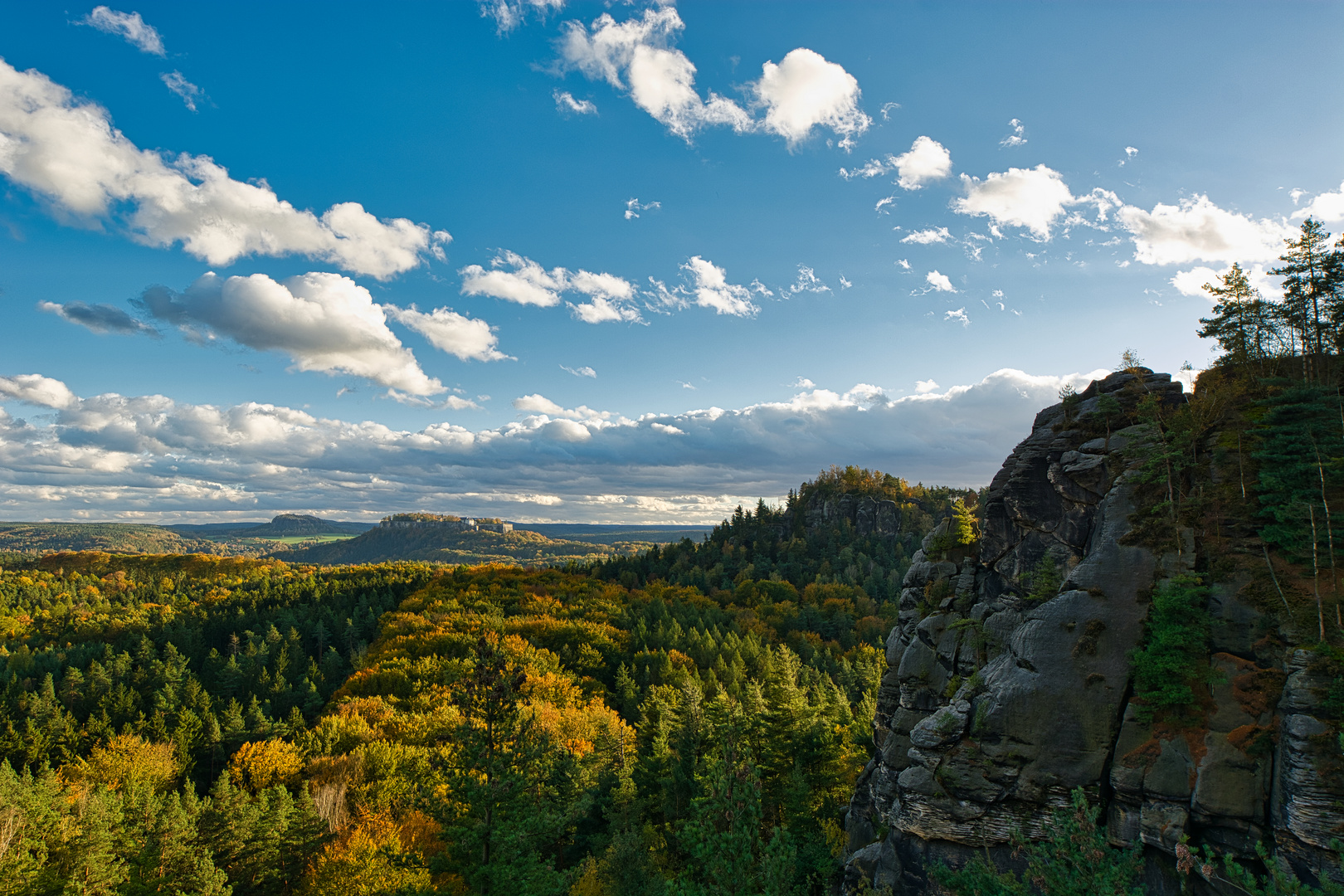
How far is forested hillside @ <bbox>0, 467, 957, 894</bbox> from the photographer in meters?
27.3

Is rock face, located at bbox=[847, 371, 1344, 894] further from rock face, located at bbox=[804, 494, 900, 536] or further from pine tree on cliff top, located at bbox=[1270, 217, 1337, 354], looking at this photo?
rock face, located at bbox=[804, 494, 900, 536]

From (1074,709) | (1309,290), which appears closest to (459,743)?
(1074,709)

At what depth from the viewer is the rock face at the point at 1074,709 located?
1931 centimetres

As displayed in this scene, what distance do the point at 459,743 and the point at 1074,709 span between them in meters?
26.5

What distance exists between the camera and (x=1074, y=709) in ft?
75.7

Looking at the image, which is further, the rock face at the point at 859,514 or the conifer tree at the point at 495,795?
the rock face at the point at 859,514

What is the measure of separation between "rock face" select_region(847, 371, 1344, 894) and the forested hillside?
6.19 meters

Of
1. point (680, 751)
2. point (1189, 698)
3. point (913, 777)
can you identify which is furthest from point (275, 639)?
point (1189, 698)

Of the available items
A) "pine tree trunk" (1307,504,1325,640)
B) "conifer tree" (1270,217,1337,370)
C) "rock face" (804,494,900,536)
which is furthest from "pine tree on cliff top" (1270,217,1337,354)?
"rock face" (804,494,900,536)

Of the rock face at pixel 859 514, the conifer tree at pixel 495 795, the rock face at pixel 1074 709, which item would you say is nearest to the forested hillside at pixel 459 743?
the conifer tree at pixel 495 795

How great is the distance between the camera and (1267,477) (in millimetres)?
22344

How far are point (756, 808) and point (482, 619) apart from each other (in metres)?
90.1

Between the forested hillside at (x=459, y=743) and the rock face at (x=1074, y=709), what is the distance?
619 centimetres

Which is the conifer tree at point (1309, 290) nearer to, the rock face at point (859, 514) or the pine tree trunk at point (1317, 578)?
the pine tree trunk at point (1317, 578)
